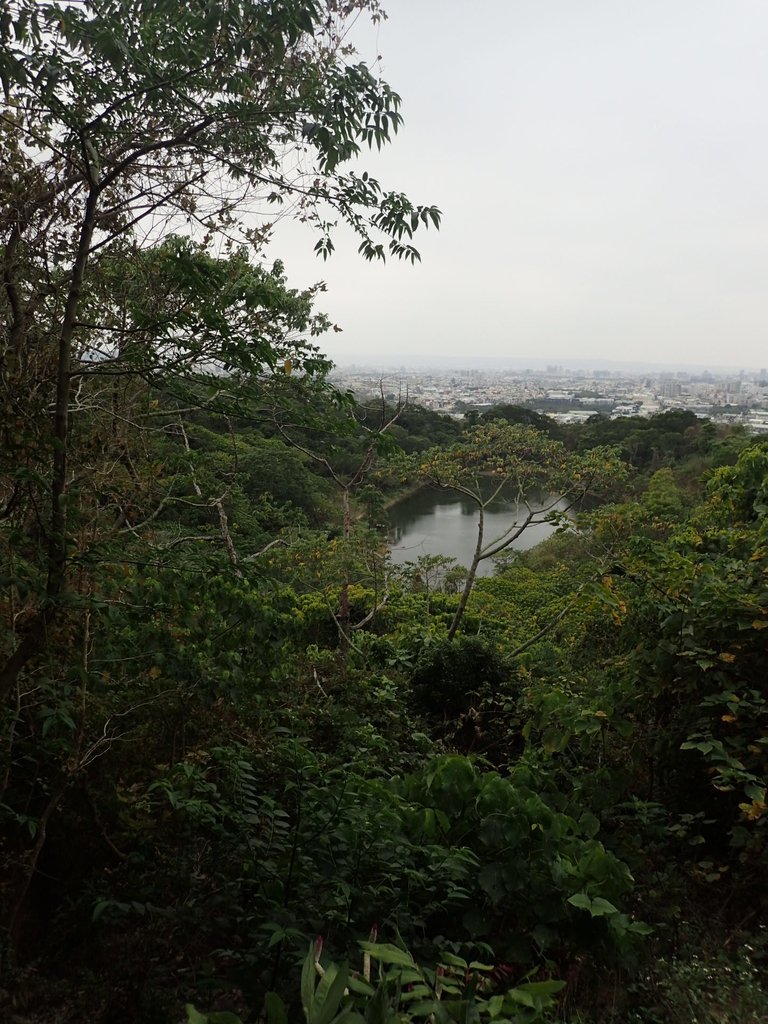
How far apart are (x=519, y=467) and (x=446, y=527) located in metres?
11.5

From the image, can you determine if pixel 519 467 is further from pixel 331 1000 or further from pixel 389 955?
pixel 331 1000

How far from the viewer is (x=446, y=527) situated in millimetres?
19328

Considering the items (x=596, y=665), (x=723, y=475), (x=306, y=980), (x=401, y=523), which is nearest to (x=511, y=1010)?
(x=306, y=980)

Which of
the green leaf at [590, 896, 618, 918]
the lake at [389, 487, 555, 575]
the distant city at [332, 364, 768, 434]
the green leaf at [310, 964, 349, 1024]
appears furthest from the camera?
the lake at [389, 487, 555, 575]

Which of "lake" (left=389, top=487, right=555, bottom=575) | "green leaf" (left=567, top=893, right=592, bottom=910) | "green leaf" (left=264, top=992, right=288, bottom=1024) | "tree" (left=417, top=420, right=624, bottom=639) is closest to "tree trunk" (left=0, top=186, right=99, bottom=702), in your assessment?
"green leaf" (left=264, top=992, right=288, bottom=1024)

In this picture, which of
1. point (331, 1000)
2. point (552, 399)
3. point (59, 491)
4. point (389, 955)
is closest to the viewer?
point (331, 1000)

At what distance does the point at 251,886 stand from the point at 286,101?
9.12 feet

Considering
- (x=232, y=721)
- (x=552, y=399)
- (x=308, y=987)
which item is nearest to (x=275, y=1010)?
(x=308, y=987)

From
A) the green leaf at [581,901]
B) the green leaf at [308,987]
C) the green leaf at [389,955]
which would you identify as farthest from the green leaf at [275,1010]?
the green leaf at [581,901]

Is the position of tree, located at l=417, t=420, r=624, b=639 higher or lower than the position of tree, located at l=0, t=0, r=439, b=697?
lower

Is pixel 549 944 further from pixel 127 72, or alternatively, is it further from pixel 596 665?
pixel 596 665

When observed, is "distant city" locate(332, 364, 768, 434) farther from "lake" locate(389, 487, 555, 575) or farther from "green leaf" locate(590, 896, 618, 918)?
"green leaf" locate(590, 896, 618, 918)

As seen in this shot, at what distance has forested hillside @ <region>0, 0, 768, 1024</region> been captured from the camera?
1.76 metres

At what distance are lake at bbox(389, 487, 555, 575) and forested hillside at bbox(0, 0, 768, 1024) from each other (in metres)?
12.0
